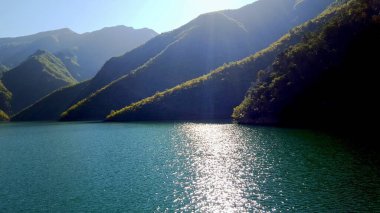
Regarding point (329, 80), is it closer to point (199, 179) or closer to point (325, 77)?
point (325, 77)

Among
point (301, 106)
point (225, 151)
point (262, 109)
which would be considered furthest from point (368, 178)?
point (262, 109)

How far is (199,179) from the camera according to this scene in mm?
50844

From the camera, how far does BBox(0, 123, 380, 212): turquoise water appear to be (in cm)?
3900

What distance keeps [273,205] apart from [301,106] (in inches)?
3925

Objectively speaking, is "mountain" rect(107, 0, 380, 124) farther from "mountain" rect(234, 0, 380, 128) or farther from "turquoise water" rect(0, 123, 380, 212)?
"turquoise water" rect(0, 123, 380, 212)

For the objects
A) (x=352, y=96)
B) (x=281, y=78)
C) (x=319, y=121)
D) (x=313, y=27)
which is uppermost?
(x=313, y=27)

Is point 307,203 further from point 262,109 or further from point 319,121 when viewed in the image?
point 262,109

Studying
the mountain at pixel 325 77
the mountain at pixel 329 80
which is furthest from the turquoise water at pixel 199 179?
the mountain at pixel 325 77

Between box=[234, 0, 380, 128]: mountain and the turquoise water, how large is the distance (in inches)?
1568

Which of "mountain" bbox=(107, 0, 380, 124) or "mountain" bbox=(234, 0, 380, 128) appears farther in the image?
"mountain" bbox=(107, 0, 380, 124)

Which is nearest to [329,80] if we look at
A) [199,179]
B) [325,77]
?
[325,77]

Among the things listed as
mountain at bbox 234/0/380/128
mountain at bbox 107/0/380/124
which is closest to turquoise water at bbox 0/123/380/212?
mountain at bbox 234/0/380/128

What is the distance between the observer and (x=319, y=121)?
123m

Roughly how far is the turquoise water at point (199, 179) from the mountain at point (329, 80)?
131 feet
